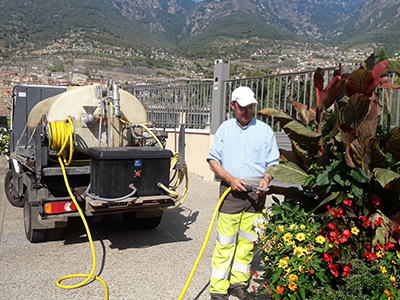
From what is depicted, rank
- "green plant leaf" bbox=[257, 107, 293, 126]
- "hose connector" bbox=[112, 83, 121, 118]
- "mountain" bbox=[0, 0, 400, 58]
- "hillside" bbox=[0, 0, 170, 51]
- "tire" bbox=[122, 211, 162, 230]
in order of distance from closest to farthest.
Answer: "green plant leaf" bbox=[257, 107, 293, 126] < "hose connector" bbox=[112, 83, 121, 118] < "tire" bbox=[122, 211, 162, 230] < "hillside" bbox=[0, 0, 170, 51] < "mountain" bbox=[0, 0, 400, 58]

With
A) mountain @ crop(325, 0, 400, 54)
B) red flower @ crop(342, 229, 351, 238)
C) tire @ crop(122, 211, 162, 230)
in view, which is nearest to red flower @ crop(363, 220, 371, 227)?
red flower @ crop(342, 229, 351, 238)

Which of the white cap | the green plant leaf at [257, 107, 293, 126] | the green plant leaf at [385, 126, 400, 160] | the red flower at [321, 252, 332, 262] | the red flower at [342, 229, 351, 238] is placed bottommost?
the red flower at [321, 252, 332, 262]

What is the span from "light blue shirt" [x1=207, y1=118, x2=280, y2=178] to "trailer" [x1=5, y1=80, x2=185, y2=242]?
1.18 m

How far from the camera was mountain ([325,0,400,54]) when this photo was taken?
110875 mm

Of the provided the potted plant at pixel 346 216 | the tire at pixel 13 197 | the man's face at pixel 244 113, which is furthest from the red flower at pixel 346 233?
the tire at pixel 13 197

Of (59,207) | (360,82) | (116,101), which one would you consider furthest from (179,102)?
(360,82)

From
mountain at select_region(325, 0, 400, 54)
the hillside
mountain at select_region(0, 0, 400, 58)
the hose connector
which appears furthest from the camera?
mountain at select_region(325, 0, 400, 54)

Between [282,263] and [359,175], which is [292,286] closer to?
[282,263]

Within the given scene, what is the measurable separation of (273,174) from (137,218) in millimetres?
2970

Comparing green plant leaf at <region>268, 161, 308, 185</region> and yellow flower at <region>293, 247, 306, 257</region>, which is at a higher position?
green plant leaf at <region>268, 161, 308, 185</region>

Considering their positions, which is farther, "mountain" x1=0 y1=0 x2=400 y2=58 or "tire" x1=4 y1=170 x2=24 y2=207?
"mountain" x1=0 y1=0 x2=400 y2=58

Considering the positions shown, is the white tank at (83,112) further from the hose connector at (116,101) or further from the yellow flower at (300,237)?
the yellow flower at (300,237)

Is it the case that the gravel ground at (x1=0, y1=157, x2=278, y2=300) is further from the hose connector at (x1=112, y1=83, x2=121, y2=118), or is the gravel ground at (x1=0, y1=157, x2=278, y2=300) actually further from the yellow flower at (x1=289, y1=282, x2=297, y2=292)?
the hose connector at (x1=112, y1=83, x2=121, y2=118)

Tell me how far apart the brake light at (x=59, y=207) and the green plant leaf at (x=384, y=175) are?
11.7ft
